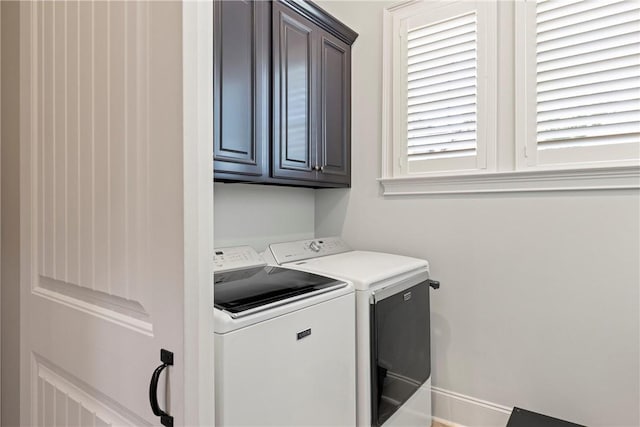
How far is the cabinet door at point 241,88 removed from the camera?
1512 millimetres

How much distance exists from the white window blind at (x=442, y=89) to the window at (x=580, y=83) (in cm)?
27

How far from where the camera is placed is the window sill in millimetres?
1640

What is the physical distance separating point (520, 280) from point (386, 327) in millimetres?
844

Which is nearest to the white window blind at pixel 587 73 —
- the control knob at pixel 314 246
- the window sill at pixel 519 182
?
the window sill at pixel 519 182

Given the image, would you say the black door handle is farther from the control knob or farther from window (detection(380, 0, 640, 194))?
window (detection(380, 0, 640, 194))

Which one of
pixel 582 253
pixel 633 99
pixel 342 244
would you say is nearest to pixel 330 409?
pixel 342 244

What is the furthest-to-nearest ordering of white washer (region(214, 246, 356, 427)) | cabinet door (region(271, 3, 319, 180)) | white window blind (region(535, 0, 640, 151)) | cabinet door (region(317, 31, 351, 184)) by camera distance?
cabinet door (region(317, 31, 351, 184)), cabinet door (region(271, 3, 319, 180)), white window blind (region(535, 0, 640, 151)), white washer (region(214, 246, 356, 427))

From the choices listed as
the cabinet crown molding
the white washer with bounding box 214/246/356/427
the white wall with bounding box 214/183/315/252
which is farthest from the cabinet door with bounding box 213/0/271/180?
the white washer with bounding box 214/246/356/427

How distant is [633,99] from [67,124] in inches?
86.3

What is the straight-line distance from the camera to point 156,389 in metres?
0.68

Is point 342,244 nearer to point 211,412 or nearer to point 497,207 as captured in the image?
point 497,207

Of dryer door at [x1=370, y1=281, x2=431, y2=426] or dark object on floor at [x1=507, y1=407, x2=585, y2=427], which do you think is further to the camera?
dark object on floor at [x1=507, y1=407, x2=585, y2=427]

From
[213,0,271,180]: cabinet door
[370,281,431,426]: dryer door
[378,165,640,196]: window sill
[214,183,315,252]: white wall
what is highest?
[213,0,271,180]: cabinet door

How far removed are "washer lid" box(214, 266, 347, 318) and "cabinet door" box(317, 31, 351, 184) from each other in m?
0.75
